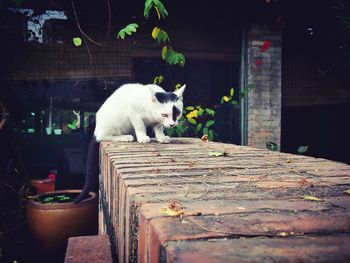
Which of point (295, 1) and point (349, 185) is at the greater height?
point (295, 1)

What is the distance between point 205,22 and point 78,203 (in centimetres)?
331

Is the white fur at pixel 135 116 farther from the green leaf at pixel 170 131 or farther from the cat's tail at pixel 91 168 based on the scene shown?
the green leaf at pixel 170 131

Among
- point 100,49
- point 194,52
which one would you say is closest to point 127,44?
point 100,49

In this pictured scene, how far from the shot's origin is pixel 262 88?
480cm

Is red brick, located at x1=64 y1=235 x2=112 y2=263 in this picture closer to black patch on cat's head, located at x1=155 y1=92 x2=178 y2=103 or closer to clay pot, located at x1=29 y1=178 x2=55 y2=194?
black patch on cat's head, located at x1=155 y1=92 x2=178 y2=103

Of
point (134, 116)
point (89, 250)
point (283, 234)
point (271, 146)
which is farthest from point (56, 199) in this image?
point (283, 234)

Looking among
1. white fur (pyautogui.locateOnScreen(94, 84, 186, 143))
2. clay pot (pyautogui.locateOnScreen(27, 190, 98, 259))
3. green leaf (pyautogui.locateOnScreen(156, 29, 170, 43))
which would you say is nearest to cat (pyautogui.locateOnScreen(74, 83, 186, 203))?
white fur (pyautogui.locateOnScreen(94, 84, 186, 143))

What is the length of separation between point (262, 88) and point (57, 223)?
3393 millimetres

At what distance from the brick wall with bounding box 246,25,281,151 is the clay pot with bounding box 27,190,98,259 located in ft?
9.12

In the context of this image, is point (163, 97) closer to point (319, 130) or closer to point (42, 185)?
point (42, 185)

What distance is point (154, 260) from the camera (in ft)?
1.89

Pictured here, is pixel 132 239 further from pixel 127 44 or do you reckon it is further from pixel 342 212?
pixel 127 44

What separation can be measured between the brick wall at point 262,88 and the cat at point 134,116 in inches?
85.1

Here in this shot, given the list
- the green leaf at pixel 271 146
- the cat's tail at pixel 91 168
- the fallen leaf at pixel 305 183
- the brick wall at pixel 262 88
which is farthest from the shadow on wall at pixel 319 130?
the fallen leaf at pixel 305 183
